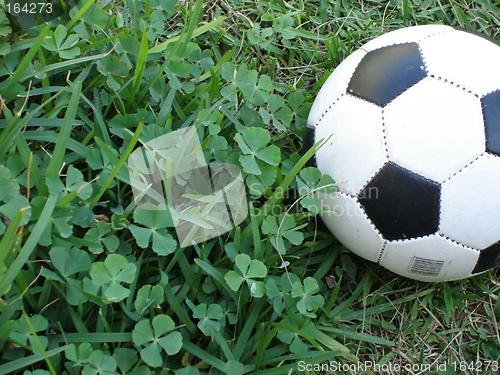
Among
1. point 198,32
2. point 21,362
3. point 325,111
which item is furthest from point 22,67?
point 325,111

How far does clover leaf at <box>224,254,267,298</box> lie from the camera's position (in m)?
1.81

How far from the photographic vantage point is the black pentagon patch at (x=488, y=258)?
1855mm

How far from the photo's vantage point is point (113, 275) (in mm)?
1695

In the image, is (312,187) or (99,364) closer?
(99,364)

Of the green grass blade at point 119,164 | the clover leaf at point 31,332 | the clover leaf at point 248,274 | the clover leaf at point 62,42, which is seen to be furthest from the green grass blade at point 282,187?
the clover leaf at point 62,42

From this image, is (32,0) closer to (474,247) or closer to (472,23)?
(474,247)

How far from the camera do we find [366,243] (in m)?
1.91

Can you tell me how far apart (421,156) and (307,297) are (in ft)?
2.12

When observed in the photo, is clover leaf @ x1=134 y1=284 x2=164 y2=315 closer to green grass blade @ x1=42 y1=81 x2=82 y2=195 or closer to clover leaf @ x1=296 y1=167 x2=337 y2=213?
green grass blade @ x1=42 y1=81 x2=82 y2=195

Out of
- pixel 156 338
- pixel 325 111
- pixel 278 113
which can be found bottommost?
pixel 156 338

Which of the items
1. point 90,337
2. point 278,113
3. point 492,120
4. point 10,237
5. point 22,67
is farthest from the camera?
point 278,113

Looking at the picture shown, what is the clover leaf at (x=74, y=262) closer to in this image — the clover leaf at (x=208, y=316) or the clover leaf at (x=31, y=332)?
the clover leaf at (x=31, y=332)

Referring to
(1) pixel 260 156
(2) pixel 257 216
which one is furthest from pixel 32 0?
(2) pixel 257 216

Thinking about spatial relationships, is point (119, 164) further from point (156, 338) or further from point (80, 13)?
point (80, 13)
